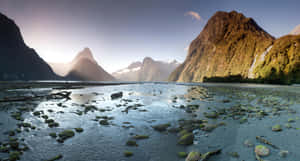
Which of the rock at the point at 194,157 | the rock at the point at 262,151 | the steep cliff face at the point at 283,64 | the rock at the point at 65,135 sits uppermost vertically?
the steep cliff face at the point at 283,64

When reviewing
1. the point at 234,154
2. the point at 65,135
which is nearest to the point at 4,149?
the point at 65,135

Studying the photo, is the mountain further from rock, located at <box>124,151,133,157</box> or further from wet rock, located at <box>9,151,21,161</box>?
rock, located at <box>124,151,133,157</box>

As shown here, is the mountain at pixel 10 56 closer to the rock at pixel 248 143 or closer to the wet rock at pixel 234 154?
the wet rock at pixel 234 154

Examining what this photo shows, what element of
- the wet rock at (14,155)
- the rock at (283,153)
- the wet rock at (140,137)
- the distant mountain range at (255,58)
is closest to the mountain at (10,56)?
the wet rock at (14,155)

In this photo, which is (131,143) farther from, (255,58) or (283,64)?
(255,58)

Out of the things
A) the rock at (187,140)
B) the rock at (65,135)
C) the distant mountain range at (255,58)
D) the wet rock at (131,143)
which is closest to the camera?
the rock at (187,140)

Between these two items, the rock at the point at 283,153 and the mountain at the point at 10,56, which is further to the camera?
the mountain at the point at 10,56

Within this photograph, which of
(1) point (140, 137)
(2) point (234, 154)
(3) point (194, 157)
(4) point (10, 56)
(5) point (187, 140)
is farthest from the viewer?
(4) point (10, 56)

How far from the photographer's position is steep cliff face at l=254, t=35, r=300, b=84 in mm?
78312

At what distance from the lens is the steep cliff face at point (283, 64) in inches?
3083

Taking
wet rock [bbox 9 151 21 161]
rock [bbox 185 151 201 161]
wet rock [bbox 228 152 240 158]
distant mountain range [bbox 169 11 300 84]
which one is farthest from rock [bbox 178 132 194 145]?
distant mountain range [bbox 169 11 300 84]

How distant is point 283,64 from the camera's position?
86.1 meters

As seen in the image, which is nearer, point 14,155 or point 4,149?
point 14,155

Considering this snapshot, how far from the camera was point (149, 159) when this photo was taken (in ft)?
17.9
